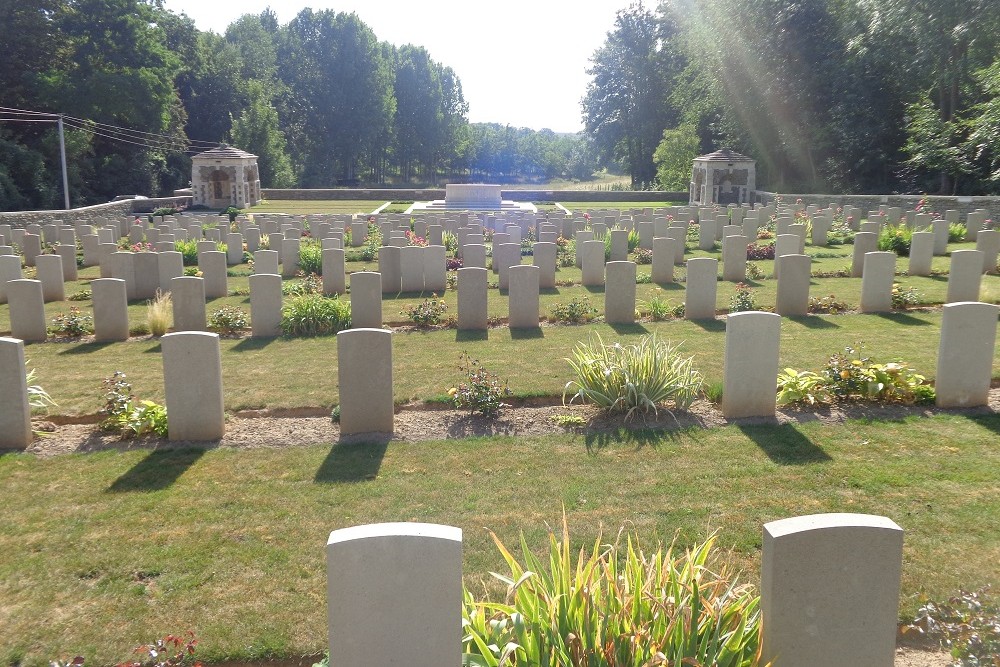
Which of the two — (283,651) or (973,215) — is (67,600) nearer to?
(283,651)

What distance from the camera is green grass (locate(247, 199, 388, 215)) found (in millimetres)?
41875

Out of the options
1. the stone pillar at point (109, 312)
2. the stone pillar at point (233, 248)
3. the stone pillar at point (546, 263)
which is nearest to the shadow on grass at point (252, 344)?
the stone pillar at point (109, 312)

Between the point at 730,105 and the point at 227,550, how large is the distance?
4265cm

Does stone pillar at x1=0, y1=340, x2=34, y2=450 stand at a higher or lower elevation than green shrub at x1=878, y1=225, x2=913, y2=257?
lower

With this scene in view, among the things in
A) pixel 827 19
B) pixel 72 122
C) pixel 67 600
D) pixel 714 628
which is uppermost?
pixel 827 19

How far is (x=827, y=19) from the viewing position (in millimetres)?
38625

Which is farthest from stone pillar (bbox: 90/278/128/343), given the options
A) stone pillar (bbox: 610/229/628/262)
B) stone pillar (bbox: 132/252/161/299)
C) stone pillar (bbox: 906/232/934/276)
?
stone pillar (bbox: 906/232/934/276)

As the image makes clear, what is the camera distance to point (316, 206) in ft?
149

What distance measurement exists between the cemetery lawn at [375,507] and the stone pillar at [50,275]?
9.74 metres

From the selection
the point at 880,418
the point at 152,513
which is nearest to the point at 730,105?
the point at 880,418

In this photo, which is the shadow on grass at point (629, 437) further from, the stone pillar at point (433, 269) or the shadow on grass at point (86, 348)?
the stone pillar at point (433, 269)

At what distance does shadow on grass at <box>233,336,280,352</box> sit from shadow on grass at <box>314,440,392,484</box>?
4704 mm

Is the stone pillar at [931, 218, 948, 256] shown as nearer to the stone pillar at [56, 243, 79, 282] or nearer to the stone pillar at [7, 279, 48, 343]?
the stone pillar at [7, 279, 48, 343]

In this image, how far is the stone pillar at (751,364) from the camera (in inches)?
306
